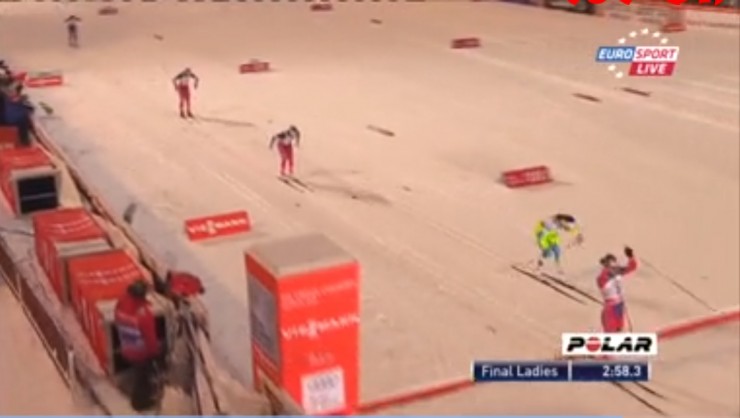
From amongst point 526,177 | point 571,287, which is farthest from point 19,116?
point 571,287

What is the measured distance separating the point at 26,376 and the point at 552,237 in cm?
583

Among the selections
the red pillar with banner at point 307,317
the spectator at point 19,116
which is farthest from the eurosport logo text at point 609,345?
the spectator at point 19,116

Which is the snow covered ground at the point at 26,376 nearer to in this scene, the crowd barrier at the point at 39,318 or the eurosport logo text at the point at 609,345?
the crowd barrier at the point at 39,318

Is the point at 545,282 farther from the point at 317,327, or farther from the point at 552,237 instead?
the point at 317,327

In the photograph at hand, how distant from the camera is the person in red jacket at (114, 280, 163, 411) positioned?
286 inches

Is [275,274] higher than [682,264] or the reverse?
higher

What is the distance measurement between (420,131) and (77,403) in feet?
34.4

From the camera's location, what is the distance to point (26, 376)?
8008mm

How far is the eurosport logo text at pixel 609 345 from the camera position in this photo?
628cm

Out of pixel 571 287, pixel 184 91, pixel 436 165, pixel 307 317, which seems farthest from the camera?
pixel 184 91

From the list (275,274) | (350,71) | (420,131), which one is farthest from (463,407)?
(350,71)

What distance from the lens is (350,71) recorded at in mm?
22234

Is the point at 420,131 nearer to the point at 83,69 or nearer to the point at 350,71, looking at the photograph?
the point at 350,71

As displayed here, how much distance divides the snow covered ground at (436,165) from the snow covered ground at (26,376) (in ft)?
4.80
